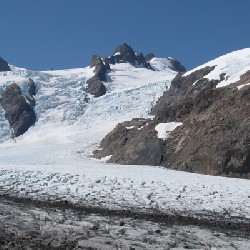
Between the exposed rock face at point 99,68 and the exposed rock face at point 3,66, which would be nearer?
the exposed rock face at point 99,68

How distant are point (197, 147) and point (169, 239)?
25.1m

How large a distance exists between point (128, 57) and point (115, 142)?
133m

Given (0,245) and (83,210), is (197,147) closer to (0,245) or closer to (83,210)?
Result: (83,210)

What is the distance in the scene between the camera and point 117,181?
1883cm

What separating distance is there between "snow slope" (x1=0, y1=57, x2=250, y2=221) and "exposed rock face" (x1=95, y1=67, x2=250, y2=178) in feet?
16.9

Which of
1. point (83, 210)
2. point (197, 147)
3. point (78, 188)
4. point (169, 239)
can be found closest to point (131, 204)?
point (83, 210)

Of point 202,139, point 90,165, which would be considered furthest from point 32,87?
point 90,165

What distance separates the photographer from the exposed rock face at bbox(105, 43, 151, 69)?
7160 inches

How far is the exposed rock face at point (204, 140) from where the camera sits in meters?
30.9

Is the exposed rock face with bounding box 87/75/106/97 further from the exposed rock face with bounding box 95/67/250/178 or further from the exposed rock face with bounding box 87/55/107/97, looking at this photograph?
the exposed rock face with bounding box 95/67/250/178

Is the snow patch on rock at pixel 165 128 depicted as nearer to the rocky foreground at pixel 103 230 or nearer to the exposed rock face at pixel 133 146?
the exposed rock face at pixel 133 146

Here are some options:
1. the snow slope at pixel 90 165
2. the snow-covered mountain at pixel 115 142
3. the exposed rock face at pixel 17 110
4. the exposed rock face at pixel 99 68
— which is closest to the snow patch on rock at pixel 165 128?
the snow-covered mountain at pixel 115 142

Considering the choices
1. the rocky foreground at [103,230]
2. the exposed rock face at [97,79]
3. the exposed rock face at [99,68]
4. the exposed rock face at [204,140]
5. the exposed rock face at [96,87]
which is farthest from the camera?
the exposed rock face at [99,68]

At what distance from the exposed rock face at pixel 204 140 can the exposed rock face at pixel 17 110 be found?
47825 mm
